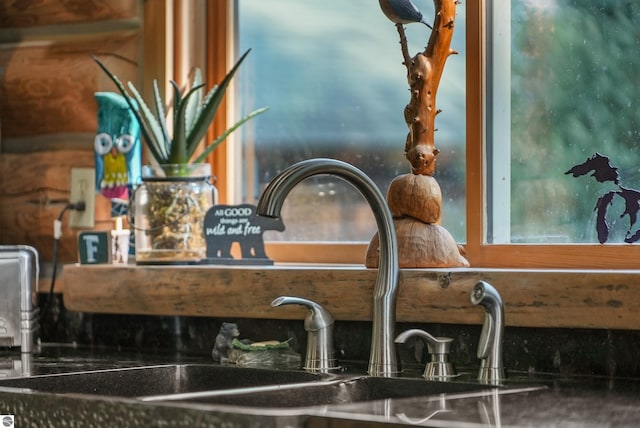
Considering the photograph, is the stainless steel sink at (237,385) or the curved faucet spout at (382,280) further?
the curved faucet spout at (382,280)

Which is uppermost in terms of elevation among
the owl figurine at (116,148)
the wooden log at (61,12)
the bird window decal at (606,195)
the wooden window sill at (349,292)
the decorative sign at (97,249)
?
the wooden log at (61,12)

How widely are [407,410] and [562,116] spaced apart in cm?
87

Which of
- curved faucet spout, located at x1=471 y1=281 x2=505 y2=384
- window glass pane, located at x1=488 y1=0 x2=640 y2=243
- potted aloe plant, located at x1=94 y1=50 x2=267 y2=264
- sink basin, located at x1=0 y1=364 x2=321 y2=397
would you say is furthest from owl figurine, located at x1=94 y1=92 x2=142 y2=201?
curved faucet spout, located at x1=471 y1=281 x2=505 y2=384

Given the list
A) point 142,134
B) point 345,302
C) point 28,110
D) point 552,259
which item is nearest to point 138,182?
point 142,134

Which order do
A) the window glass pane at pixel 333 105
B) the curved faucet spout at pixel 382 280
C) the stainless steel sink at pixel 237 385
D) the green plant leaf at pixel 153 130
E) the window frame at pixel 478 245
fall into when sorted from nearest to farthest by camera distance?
the stainless steel sink at pixel 237 385, the curved faucet spout at pixel 382 280, the window frame at pixel 478 245, the window glass pane at pixel 333 105, the green plant leaf at pixel 153 130

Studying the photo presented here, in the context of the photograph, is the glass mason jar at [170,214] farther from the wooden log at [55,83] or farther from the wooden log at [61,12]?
the wooden log at [61,12]

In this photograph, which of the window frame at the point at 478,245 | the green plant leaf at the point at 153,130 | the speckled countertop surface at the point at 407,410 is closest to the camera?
the speckled countertop surface at the point at 407,410

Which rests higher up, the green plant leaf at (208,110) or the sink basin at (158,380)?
the green plant leaf at (208,110)

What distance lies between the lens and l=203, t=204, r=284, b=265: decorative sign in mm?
2326

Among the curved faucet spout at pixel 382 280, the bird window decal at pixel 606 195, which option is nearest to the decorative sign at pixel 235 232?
the curved faucet spout at pixel 382 280

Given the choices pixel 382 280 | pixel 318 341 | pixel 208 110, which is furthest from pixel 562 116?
pixel 208 110

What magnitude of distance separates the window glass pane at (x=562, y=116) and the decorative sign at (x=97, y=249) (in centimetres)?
83

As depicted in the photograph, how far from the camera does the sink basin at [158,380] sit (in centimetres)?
197

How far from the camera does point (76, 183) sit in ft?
8.61
